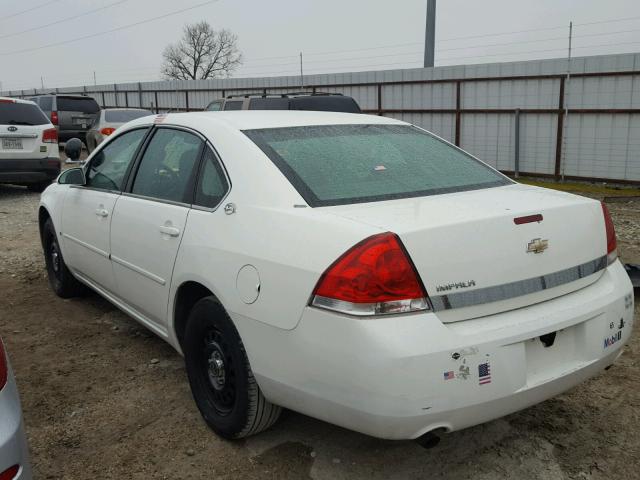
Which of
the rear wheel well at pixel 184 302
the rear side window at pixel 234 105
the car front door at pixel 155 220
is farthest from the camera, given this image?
the rear side window at pixel 234 105

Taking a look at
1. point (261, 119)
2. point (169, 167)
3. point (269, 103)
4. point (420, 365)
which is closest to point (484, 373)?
point (420, 365)

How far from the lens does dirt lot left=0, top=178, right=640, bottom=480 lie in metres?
2.77

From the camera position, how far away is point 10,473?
6.08 feet

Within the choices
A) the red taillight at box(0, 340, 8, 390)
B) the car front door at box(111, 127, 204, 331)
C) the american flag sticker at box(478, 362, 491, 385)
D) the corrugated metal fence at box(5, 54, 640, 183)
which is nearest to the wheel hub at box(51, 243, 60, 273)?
the car front door at box(111, 127, 204, 331)

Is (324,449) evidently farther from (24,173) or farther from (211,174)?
(24,173)

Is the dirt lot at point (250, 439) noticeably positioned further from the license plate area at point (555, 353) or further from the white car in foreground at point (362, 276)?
the license plate area at point (555, 353)

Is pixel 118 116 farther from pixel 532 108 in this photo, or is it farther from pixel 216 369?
pixel 216 369

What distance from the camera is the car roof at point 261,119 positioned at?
326cm

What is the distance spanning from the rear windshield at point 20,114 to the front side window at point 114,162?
7.31 metres

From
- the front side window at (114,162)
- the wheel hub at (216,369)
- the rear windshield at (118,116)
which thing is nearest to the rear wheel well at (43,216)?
the front side window at (114,162)

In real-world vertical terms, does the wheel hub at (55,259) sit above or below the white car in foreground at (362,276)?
below

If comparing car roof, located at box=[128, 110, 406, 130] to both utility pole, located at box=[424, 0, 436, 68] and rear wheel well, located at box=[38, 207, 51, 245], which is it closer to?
rear wheel well, located at box=[38, 207, 51, 245]

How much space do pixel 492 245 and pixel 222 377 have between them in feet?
4.61

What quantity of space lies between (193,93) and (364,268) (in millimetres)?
22084
